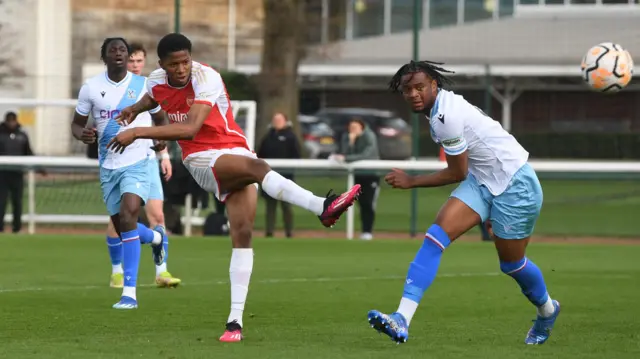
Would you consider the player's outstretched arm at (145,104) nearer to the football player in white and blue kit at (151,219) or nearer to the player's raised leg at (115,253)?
the football player in white and blue kit at (151,219)

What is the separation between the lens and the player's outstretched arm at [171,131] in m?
8.36

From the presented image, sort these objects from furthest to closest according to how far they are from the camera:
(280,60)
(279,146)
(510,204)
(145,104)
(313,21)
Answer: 1. (313,21)
2. (280,60)
3. (279,146)
4. (145,104)
5. (510,204)

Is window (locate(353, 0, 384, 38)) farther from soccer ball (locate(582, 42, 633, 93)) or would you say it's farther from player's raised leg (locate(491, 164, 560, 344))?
player's raised leg (locate(491, 164, 560, 344))

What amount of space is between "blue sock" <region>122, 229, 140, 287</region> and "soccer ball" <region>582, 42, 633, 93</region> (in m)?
5.64

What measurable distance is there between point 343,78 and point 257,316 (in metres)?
14.7

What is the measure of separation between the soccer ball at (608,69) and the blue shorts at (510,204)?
19.5ft

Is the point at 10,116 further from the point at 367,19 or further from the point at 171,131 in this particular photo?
the point at 367,19

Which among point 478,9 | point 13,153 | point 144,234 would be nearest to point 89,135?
point 144,234

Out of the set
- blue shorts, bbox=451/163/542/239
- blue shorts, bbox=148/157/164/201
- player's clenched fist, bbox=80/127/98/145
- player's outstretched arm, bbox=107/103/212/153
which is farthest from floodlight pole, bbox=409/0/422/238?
player's outstretched arm, bbox=107/103/212/153

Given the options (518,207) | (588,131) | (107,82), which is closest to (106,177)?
(107,82)

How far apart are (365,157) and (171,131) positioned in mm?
11538

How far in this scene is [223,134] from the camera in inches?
355

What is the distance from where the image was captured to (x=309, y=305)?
11172mm

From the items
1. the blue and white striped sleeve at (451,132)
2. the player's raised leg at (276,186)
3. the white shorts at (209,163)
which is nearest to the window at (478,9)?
the white shorts at (209,163)
